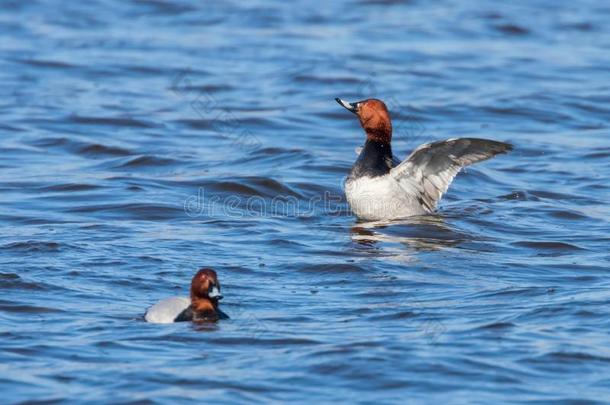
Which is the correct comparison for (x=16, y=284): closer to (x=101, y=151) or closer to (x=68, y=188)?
(x=68, y=188)

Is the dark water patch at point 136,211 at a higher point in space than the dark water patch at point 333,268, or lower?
higher

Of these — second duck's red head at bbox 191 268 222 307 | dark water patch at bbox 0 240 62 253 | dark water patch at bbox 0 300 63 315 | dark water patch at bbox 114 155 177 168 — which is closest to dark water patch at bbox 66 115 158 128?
dark water patch at bbox 114 155 177 168

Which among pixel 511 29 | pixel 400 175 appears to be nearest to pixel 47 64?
pixel 511 29

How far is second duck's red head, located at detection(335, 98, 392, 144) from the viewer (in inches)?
450

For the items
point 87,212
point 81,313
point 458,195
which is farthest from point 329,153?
point 81,313

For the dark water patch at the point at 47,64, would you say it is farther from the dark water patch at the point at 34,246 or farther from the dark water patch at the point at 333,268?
the dark water patch at the point at 333,268

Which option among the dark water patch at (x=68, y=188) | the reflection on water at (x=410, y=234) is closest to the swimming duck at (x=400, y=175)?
→ the reflection on water at (x=410, y=234)

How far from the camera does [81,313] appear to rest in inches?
322

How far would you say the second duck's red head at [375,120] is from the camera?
11.4 m

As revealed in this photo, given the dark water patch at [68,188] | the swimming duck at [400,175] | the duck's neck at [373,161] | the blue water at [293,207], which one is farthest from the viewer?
the dark water patch at [68,188]

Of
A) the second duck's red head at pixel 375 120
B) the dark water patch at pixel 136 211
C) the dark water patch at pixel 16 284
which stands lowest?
the dark water patch at pixel 16 284

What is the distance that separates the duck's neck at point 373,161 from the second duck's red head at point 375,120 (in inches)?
2.2

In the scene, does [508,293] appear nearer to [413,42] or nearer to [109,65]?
[109,65]

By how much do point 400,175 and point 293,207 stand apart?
5.54 feet
